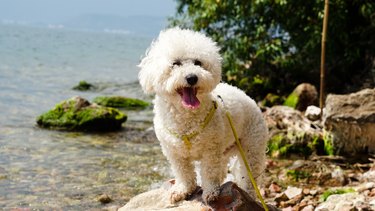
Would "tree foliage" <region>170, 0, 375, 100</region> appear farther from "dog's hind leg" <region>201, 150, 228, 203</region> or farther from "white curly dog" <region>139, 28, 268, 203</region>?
"dog's hind leg" <region>201, 150, 228, 203</region>

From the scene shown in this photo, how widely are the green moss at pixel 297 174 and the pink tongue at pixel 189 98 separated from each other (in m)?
4.05

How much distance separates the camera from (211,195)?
469 centimetres

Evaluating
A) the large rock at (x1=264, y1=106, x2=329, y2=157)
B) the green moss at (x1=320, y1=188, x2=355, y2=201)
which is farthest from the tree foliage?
the green moss at (x1=320, y1=188, x2=355, y2=201)

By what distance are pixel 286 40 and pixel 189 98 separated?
10.7 m

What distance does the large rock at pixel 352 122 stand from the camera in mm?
8516

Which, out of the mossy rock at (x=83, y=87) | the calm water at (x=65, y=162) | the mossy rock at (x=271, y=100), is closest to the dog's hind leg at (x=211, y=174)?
the calm water at (x=65, y=162)

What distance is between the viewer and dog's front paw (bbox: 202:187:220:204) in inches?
185

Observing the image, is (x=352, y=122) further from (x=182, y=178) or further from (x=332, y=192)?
(x=182, y=178)

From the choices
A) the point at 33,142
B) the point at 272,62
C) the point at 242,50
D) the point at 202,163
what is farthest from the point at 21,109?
the point at 202,163

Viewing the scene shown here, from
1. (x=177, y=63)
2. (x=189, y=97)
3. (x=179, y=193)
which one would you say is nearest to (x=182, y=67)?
(x=177, y=63)

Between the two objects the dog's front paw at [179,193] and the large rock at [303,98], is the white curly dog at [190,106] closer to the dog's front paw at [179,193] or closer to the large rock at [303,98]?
the dog's front paw at [179,193]

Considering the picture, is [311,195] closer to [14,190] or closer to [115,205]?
[115,205]

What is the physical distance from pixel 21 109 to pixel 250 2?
7.23 metres

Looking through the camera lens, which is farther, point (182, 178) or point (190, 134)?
point (182, 178)
